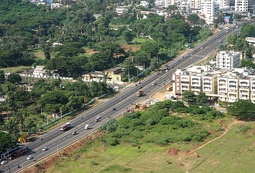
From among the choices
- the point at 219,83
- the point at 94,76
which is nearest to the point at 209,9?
the point at 94,76

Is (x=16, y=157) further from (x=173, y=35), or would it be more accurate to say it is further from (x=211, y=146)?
(x=173, y=35)

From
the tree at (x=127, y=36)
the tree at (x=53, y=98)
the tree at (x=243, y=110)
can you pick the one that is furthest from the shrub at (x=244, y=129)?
the tree at (x=127, y=36)

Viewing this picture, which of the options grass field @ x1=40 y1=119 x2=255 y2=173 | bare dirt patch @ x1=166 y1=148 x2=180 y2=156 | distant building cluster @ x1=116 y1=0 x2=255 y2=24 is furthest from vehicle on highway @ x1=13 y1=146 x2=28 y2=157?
distant building cluster @ x1=116 y1=0 x2=255 y2=24

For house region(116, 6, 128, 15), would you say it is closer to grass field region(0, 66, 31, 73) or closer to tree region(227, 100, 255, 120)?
grass field region(0, 66, 31, 73)

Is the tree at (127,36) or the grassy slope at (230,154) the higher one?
the tree at (127,36)

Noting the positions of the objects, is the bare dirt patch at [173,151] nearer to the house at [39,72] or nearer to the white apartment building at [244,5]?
the house at [39,72]

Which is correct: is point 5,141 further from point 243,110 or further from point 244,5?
point 244,5
